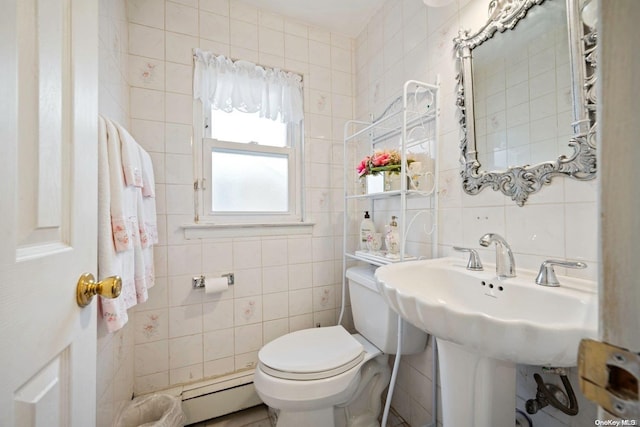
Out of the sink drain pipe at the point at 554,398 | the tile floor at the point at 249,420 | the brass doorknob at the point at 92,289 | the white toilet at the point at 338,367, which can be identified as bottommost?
the tile floor at the point at 249,420

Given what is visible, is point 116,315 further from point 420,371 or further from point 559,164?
point 559,164

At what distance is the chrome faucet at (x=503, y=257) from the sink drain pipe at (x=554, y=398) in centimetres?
28

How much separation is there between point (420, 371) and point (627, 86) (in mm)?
1382

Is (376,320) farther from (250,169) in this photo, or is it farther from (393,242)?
(250,169)

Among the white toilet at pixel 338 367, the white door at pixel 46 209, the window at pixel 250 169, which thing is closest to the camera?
the white door at pixel 46 209

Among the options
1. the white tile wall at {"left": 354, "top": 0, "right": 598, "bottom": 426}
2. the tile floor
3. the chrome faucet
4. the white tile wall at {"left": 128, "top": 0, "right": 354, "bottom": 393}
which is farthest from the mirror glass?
the tile floor

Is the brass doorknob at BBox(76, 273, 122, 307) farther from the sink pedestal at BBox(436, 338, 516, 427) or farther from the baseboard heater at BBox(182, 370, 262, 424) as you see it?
the baseboard heater at BBox(182, 370, 262, 424)

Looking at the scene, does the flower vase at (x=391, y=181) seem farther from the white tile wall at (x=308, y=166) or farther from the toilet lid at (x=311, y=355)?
the toilet lid at (x=311, y=355)

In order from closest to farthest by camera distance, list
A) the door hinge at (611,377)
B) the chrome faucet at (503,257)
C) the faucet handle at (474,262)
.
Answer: the door hinge at (611,377) → the chrome faucet at (503,257) → the faucet handle at (474,262)

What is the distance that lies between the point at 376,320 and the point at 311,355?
13.9 inches

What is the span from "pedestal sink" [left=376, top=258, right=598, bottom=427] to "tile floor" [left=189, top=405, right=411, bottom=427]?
693mm

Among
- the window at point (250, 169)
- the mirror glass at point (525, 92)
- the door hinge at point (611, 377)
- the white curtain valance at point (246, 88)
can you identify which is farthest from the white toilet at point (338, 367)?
the white curtain valance at point (246, 88)

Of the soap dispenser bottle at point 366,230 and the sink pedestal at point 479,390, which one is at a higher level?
the soap dispenser bottle at point 366,230

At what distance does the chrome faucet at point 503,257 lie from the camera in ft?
2.61
